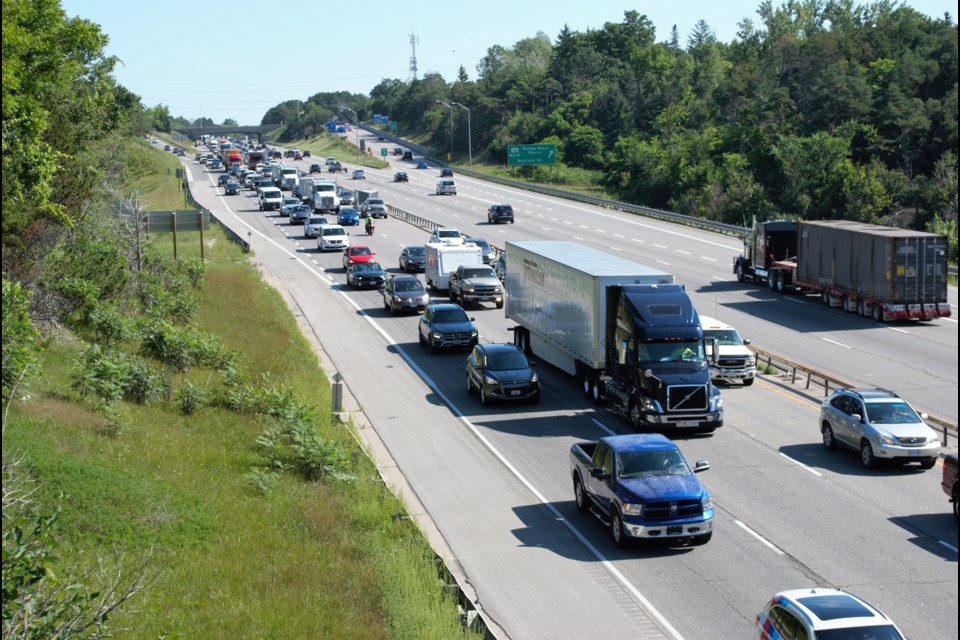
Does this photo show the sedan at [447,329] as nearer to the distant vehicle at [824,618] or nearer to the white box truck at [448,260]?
the white box truck at [448,260]

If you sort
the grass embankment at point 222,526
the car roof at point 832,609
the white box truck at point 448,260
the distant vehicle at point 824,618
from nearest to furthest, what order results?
1. the distant vehicle at point 824,618
2. the car roof at point 832,609
3. the grass embankment at point 222,526
4. the white box truck at point 448,260

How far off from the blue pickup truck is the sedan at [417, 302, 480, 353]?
17736mm

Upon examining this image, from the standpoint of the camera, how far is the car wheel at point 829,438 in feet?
86.1

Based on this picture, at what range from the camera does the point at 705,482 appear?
23.9 metres

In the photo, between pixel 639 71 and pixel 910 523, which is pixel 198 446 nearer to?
pixel 910 523

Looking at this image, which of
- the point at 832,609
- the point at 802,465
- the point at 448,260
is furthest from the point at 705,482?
the point at 448,260

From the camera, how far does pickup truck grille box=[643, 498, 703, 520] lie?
19.1 m

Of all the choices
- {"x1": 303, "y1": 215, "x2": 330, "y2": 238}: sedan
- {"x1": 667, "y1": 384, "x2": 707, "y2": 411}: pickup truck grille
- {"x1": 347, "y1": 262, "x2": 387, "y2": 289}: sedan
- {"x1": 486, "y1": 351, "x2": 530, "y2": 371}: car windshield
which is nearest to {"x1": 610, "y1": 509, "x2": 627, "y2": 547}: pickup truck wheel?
{"x1": 667, "y1": 384, "x2": 707, "y2": 411}: pickup truck grille

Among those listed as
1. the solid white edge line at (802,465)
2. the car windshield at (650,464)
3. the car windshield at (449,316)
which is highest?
the car windshield at (449,316)

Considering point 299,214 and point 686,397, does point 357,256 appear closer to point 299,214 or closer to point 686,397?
point 299,214

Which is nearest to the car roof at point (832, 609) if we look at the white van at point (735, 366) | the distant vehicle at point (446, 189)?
the white van at point (735, 366)

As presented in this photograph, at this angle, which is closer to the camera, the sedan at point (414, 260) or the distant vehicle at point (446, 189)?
the sedan at point (414, 260)

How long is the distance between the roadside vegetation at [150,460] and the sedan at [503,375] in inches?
172

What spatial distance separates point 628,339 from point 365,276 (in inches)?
1106
